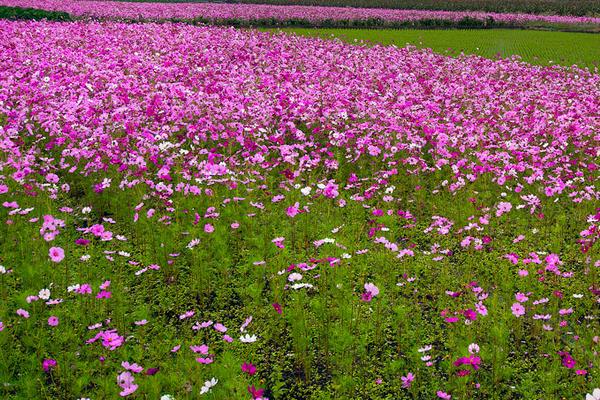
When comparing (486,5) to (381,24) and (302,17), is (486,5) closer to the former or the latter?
(381,24)

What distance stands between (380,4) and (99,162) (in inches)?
1994

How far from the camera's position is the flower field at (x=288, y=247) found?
4.25m

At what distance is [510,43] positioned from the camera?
27453mm

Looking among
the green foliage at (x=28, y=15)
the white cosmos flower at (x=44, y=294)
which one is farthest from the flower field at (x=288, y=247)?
the green foliage at (x=28, y=15)

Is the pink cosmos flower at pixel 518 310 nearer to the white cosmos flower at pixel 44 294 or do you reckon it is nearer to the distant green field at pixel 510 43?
the white cosmos flower at pixel 44 294

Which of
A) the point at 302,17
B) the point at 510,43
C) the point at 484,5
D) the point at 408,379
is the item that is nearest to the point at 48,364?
the point at 408,379

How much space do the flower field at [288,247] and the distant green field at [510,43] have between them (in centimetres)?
1172

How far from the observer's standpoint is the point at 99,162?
706 centimetres

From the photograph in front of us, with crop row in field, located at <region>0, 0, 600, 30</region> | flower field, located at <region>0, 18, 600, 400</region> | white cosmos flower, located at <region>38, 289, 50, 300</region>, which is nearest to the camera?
flower field, located at <region>0, 18, 600, 400</region>

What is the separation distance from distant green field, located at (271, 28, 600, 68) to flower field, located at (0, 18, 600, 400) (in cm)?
1172

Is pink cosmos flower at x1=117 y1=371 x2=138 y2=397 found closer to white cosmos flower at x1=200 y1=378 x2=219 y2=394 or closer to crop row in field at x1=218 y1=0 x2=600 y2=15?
white cosmos flower at x1=200 y1=378 x2=219 y2=394

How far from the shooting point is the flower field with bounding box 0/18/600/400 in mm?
4254

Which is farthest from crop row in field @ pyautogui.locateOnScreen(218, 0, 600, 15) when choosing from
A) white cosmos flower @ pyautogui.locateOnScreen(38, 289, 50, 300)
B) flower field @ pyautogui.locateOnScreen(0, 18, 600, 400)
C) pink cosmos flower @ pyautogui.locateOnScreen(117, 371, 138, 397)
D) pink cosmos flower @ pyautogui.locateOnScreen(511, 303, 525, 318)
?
pink cosmos flower @ pyautogui.locateOnScreen(117, 371, 138, 397)

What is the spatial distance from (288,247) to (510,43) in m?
24.9
